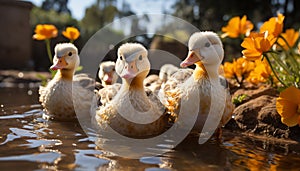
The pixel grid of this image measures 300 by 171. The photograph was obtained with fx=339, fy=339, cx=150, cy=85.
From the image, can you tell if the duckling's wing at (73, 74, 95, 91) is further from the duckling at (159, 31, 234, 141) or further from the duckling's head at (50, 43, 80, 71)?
the duckling at (159, 31, 234, 141)

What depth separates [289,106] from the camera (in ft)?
6.91

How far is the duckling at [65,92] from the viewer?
9.84 ft

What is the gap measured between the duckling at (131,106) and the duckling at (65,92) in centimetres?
55

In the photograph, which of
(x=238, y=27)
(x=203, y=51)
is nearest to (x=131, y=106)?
(x=203, y=51)

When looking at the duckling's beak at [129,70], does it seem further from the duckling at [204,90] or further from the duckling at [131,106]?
the duckling at [204,90]

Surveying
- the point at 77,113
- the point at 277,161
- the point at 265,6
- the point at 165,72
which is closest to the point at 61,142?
the point at 77,113

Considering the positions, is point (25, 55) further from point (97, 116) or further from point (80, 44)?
point (97, 116)

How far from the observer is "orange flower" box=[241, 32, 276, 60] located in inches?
86.2

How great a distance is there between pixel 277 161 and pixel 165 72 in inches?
82.3

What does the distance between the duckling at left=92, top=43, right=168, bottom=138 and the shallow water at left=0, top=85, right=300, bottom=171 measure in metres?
0.22

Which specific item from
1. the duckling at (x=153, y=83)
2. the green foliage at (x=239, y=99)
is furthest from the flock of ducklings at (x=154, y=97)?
the green foliage at (x=239, y=99)

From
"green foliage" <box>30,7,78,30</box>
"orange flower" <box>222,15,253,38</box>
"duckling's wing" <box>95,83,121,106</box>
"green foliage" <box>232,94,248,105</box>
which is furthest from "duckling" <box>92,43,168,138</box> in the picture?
"green foliage" <box>30,7,78,30</box>

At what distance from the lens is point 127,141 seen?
2352 mm

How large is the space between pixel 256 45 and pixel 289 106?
0.44 m
